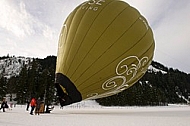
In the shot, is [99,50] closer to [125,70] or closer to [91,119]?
[125,70]

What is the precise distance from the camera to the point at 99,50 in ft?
33.6

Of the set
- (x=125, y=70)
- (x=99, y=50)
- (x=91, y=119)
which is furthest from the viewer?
(x=125, y=70)

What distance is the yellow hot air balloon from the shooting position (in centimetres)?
1033

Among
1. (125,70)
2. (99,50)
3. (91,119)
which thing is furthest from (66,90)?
(125,70)

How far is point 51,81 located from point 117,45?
48.2m

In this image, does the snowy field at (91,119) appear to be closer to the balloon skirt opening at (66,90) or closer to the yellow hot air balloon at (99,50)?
the balloon skirt opening at (66,90)

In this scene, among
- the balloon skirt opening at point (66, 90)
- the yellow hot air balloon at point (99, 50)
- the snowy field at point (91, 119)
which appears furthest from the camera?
the balloon skirt opening at point (66, 90)

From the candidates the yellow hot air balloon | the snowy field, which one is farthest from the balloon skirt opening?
the snowy field

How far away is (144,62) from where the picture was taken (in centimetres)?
1223

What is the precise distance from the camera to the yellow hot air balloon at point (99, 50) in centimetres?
1033

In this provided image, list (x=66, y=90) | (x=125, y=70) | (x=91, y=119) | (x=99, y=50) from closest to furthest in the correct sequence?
(x=91, y=119) < (x=99, y=50) < (x=66, y=90) < (x=125, y=70)

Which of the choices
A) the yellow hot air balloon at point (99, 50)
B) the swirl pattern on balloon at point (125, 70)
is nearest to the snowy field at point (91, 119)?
the yellow hot air balloon at point (99, 50)

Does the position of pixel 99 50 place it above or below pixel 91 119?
above

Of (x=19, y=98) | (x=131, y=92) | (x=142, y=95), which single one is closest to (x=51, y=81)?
(x=19, y=98)
